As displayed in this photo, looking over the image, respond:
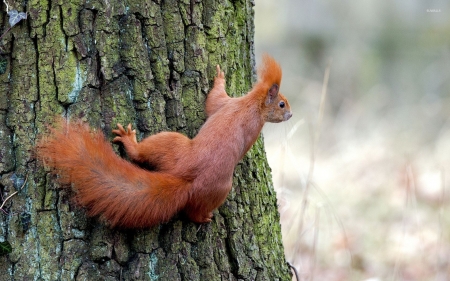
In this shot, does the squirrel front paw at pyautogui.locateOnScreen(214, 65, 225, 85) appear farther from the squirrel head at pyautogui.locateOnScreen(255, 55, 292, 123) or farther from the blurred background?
the blurred background

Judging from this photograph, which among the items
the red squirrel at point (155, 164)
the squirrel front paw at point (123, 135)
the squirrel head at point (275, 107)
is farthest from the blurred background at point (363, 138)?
the squirrel front paw at point (123, 135)

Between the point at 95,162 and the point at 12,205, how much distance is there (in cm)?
36

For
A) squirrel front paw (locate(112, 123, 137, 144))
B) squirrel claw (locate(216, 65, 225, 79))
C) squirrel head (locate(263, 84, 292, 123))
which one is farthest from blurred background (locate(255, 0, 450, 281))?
squirrel front paw (locate(112, 123, 137, 144))

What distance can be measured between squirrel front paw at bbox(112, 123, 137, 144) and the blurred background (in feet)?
3.31

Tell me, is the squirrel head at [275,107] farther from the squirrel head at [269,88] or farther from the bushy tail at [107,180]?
the bushy tail at [107,180]

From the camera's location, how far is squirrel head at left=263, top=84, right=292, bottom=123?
80.8 inches

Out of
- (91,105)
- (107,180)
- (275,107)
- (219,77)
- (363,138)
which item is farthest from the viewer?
(363,138)

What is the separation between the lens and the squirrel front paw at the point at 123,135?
1.73m

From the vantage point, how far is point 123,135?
68.5 inches

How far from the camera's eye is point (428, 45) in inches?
361

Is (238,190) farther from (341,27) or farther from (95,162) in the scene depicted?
(341,27)

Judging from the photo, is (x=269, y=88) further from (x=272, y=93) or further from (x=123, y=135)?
(x=123, y=135)

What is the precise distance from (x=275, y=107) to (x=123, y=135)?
0.65 meters

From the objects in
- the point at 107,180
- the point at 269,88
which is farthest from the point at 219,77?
the point at 107,180
